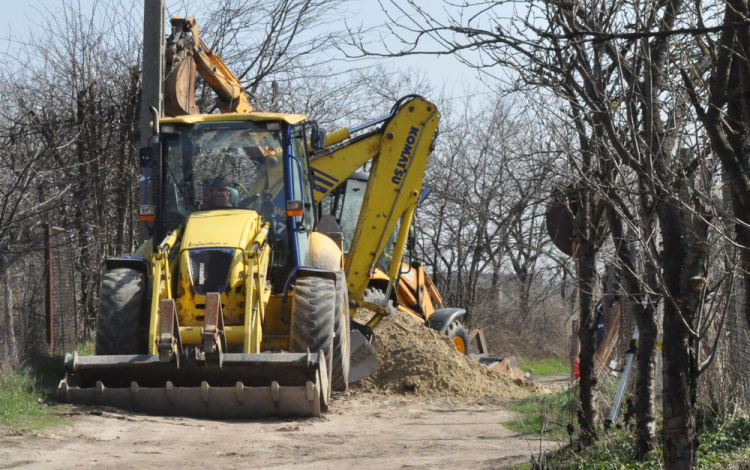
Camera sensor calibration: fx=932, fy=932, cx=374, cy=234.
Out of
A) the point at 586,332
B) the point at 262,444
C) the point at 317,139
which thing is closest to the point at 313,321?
the point at 262,444

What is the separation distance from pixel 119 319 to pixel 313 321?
76.7 inches

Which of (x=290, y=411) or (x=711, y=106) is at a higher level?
(x=711, y=106)

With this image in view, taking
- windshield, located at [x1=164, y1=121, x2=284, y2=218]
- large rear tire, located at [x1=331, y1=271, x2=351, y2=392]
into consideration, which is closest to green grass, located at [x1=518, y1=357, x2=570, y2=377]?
large rear tire, located at [x1=331, y1=271, x2=351, y2=392]

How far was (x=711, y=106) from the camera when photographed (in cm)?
426

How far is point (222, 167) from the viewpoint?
10.4 m

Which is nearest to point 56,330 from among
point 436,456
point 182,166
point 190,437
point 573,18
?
point 182,166

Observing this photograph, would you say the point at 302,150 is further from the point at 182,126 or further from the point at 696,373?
the point at 696,373

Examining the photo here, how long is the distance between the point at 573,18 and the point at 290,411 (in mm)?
5466

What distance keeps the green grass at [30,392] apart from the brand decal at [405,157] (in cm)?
525

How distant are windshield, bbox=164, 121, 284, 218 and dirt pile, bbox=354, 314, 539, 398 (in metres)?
4.33

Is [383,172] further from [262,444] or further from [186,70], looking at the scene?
[262,444]

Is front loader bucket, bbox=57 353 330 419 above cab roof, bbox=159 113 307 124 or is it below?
below

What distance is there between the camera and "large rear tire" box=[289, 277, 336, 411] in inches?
370

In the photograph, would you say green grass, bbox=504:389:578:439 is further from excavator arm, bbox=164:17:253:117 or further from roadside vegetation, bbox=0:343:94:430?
excavator arm, bbox=164:17:253:117
